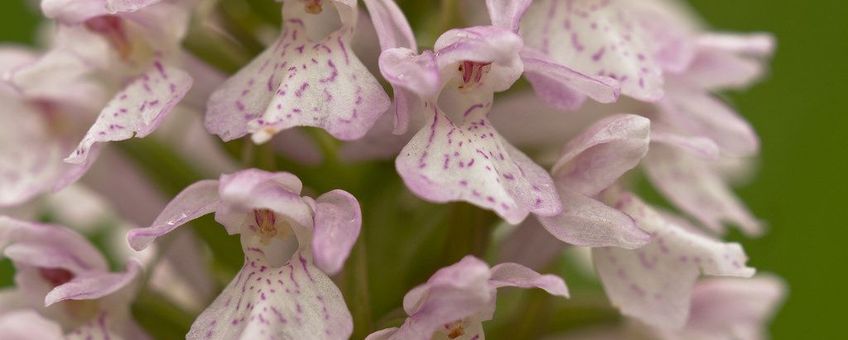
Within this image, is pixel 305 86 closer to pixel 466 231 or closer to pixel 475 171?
pixel 475 171

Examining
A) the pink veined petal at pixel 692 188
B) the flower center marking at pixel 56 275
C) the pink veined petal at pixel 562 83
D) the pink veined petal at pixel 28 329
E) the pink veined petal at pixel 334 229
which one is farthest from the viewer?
the pink veined petal at pixel 692 188

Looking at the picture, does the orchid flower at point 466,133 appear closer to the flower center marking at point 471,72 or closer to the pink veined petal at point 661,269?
the flower center marking at point 471,72

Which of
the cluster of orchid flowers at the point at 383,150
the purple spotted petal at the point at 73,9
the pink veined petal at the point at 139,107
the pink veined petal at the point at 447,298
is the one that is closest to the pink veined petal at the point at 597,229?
the cluster of orchid flowers at the point at 383,150

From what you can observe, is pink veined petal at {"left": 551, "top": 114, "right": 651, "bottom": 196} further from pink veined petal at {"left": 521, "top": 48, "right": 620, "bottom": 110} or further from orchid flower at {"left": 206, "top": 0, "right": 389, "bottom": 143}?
orchid flower at {"left": 206, "top": 0, "right": 389, "bottom": 143}

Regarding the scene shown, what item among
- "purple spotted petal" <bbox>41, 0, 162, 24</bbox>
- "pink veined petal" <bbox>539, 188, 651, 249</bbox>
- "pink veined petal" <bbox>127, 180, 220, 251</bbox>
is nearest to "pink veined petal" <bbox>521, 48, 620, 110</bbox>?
"pink veined petal" <bbox>539, 188, 651, 249</bbox>

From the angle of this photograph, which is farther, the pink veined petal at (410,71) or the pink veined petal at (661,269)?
the pink veined petal at (661,269)

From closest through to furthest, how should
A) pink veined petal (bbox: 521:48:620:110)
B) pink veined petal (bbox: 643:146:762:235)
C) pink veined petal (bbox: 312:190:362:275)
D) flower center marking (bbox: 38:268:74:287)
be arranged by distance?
pink veined petal (bbox: 312:190:362:275) < pink veined petal (bbox: 521:48:620:110) < flower center marking (bbox: 38:268:74:287) < pink veined petal (bbox: 643:146:762:235)
